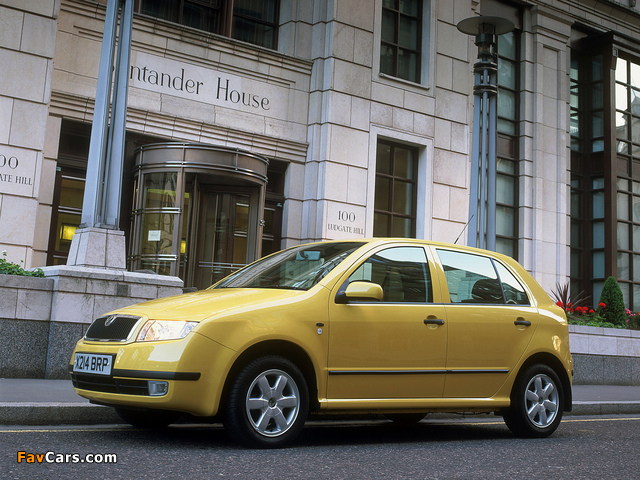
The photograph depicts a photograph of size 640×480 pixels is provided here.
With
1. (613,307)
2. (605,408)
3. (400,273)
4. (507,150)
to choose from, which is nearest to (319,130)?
(507,150)

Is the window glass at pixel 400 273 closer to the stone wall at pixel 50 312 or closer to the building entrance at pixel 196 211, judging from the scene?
the stone wall at pixel 50 312

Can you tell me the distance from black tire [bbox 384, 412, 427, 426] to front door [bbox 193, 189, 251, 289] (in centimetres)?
710

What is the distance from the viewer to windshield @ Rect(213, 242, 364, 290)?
667 cm

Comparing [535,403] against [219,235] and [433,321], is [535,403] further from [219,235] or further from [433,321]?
[219,235]

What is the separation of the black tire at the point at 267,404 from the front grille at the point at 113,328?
912mm

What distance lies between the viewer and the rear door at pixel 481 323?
23.2 feet

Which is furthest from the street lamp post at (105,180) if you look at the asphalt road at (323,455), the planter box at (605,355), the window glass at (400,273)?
the planter box at (605,355)

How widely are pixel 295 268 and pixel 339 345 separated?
0.89 meters

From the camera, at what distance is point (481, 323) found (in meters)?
7.24

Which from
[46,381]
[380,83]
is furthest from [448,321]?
[380,83]

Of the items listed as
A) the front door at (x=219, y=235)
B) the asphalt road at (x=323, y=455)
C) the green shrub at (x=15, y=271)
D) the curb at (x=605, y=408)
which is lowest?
the curb at (x=605, y=408)

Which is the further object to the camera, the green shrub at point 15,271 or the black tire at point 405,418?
the green shrub at point 15,271

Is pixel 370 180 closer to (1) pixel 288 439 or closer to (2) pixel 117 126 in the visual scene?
(2) pixel 117 126

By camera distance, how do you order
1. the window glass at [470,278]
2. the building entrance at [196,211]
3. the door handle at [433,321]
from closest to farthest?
the door handle at [433,321] → the window glass at [470,278] → the building entrance at [196,211]
